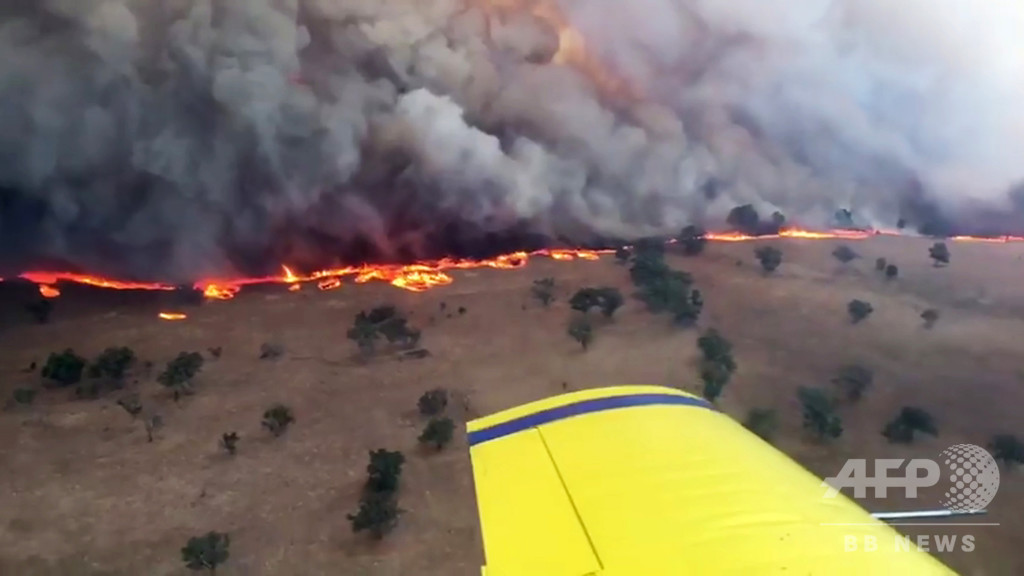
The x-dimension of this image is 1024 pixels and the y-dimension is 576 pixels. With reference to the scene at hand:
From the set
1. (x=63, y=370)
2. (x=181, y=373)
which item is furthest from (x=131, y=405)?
(x=63, y=370)

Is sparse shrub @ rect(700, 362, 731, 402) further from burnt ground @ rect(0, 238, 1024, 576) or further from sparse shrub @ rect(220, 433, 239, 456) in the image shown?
sparse shrub @ rect(220, 433, 239, 456)

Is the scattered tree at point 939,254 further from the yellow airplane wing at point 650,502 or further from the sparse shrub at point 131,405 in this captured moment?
the sparse shrub at point 131,405

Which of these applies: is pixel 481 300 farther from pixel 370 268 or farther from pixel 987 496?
pixel 987 496

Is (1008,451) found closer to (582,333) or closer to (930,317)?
(930,317)

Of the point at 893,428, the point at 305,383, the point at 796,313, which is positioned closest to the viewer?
the point at 893,428

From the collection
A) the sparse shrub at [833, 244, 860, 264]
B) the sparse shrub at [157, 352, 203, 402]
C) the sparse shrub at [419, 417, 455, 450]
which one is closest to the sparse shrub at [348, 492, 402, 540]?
the sparse shrub at [419, 417, 455, 450]

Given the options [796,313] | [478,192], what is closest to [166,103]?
[478,192]
